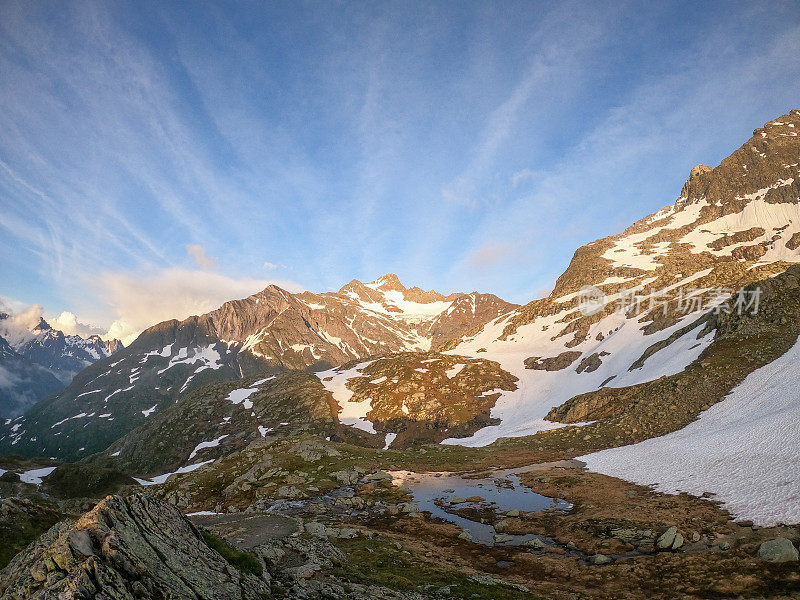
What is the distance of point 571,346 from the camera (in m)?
137

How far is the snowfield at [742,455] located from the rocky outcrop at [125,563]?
29812mm

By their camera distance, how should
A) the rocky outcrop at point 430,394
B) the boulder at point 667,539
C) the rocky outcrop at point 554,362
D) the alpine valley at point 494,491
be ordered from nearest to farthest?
the alpine valley at point 494,491 < the boulder at point 667,539 < the rocky outcrop at point 430,394 < the rocky outcrop at point 554,362

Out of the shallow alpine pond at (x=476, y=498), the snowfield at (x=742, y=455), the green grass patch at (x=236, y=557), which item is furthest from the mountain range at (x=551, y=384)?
the green grass patch at (x=236, y=557)

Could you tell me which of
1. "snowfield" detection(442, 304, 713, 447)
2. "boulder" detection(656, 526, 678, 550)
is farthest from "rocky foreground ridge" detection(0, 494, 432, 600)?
"snowfield" detection(442, 304, 713, 447)

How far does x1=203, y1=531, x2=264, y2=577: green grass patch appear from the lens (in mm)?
15766

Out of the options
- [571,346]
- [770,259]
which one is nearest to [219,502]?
[571,346]

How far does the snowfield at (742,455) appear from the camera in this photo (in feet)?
83.8

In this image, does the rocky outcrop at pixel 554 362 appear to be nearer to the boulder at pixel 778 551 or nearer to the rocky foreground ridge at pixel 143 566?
the boulder at pixel 778 551

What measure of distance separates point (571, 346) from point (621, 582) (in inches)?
5019

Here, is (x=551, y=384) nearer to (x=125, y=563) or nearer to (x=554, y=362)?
(x=554, y=362)

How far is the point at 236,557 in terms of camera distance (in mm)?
16078

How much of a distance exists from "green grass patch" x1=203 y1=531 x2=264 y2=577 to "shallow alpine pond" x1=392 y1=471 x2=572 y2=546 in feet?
60.3

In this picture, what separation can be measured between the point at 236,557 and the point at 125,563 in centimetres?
570

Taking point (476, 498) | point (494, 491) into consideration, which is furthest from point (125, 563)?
point (494, 491)
